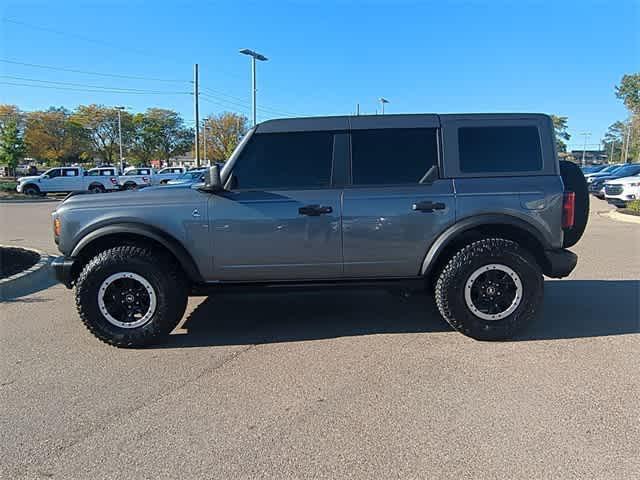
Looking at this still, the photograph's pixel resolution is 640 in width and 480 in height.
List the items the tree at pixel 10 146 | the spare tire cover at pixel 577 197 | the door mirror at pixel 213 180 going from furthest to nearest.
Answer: the tree at pixel 10 146, the spare tire cover at pixel 577 197, the door mirror at pixel 213 180

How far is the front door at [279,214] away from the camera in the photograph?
405cm

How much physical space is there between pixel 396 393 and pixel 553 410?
3.37ft

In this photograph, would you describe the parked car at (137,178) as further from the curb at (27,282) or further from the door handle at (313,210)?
the door handle at (313,210)

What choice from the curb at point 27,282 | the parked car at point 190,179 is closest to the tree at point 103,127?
the parked car at point 190,179

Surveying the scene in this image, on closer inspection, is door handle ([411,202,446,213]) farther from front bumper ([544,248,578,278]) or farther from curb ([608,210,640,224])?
curb ([608,210,640,224])

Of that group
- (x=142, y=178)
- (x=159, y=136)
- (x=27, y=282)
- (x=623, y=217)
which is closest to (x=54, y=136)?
(x=159, y=136)

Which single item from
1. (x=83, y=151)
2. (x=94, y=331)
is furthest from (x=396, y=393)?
(x=83, y=151)

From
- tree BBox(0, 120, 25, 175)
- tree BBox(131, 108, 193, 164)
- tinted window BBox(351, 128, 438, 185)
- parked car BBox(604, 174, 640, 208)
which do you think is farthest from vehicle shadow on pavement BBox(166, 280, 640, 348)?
tree BBox(131, 108, 193, 164)

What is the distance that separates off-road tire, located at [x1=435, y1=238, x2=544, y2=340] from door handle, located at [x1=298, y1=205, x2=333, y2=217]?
1.24 meters

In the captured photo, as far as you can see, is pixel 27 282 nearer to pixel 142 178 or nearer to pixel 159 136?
pixel 142 178

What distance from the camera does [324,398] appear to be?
3.19m

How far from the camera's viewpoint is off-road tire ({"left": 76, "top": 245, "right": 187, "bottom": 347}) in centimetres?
403

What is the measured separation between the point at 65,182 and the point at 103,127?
47779mm

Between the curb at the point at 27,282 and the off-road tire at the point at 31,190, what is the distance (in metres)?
25.9
